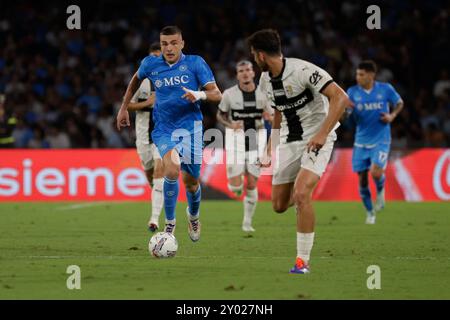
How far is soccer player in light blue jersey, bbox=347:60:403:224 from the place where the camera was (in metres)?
16.3

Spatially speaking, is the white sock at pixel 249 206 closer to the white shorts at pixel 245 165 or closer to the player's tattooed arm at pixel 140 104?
the white shorts at pixel 245 165

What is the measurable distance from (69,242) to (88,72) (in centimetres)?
1315

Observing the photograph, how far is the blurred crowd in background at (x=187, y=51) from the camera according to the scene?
2305 cm

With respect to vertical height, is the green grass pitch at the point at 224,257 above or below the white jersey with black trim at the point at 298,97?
below

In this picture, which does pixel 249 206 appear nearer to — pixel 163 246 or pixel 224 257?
pixel 224 257

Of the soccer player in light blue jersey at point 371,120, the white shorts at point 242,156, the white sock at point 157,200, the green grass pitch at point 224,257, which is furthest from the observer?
the soccer player in light blue jersey at point 371,120

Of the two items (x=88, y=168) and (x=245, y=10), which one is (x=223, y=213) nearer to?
(x=88, y=168)

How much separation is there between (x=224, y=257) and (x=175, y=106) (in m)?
1.95

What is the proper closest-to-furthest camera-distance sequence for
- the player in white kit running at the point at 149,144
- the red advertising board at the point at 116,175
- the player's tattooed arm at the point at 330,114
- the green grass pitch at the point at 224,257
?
the green grass pitch at the point at 224,257 < the player's tattooed arm at the point at 330,114 < the player in white kit running at the point at 149,144 < the red advertising board at the point at 116,175

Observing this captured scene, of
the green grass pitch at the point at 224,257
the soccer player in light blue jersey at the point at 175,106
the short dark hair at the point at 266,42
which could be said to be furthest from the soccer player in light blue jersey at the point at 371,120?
the short dark hair at the point at 266,42

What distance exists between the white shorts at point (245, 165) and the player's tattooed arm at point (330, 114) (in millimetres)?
6029

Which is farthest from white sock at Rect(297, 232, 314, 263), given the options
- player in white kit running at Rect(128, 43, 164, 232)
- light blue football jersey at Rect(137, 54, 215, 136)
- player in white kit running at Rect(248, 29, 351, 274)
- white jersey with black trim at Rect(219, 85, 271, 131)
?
white jersey with black trim at Rect(219, 85, 271, 131)

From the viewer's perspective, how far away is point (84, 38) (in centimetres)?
2588

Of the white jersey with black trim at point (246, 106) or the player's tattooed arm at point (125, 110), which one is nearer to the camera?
the player's tattooed arm at point (125, 110)
